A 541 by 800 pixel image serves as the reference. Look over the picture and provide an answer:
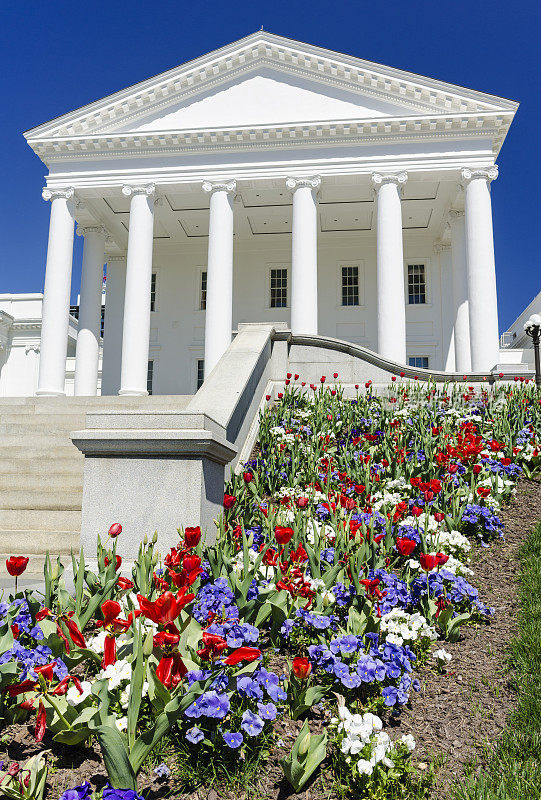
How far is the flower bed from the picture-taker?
8.07 feet

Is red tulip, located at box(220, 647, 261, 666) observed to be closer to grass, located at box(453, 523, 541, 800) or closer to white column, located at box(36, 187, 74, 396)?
grass, located at box(453, 523, 541, 800)

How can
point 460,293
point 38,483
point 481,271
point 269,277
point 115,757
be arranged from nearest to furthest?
point 115,757, point 38,483, point 481,271, point 460,293, point 269,277

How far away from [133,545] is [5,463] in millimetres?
4572

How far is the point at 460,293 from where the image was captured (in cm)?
2547

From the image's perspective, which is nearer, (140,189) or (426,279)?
(140,189)

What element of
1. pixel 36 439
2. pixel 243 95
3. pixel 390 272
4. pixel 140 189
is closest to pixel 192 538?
pixel 36 439

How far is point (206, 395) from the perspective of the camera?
6.93 meters

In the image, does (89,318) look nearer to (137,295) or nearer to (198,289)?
(137,295)

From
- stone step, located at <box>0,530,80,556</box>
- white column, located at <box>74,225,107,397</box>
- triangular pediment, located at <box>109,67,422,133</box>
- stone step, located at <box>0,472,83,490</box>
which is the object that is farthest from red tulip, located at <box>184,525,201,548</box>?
white column, located at <box>74,225,107,397</box>

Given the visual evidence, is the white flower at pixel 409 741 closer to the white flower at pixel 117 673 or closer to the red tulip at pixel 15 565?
the white flower at pixel 117 673

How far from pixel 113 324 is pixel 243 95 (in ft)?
40.7

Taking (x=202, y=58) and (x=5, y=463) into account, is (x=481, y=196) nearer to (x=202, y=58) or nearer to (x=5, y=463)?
(x=202, y=58)

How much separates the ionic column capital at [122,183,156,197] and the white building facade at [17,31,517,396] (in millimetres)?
64

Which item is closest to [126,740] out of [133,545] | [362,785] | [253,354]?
[362,785]
